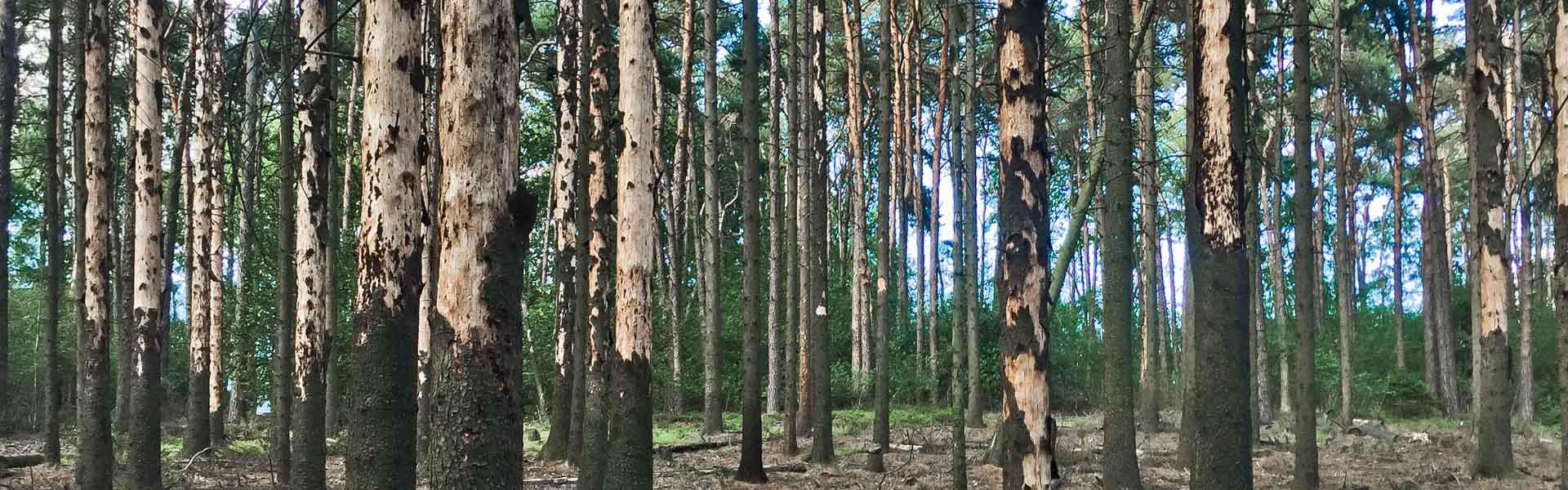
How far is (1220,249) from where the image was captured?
7.13 m

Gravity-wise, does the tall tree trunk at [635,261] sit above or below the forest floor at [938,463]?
above

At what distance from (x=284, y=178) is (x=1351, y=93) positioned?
24.9 meters

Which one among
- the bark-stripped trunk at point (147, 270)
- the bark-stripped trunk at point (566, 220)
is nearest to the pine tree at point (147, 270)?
the bark-stripped trunk at point (147, 270)

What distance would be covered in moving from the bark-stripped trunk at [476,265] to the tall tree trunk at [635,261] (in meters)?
2.56

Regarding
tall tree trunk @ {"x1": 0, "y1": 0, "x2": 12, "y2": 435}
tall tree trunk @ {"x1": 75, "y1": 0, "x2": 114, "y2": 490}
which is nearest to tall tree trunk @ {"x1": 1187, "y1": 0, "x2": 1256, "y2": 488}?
tall tree trunk @ {"x1": 75, "y1": 0, "x2": 114, "y2": 490}

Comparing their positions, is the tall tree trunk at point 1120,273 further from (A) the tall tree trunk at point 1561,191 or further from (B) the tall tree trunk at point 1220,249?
(A) the tall tree trunk at point 1561,191

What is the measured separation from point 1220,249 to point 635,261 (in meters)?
4.28

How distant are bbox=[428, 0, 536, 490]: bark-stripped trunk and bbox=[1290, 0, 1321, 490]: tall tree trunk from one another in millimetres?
8432

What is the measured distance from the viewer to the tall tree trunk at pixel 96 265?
931 centimetres

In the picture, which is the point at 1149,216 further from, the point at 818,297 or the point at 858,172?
the point at 858,172

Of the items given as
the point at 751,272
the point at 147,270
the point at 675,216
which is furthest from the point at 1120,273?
the point at 675,216

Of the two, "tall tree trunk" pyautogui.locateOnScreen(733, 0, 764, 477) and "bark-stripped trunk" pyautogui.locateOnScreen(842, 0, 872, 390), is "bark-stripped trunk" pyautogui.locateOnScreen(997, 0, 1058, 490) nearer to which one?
"tall tree trunk" pyautogui.locateOnScreen(733, 0, 764, 477)

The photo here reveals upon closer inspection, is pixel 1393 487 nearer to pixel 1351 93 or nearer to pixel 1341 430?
pixel 1341 430

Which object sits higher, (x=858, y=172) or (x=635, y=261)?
(x=858, y=172)
